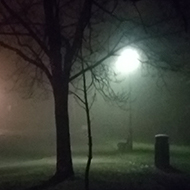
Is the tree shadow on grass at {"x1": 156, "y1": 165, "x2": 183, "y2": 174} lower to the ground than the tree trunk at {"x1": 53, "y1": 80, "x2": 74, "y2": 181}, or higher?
lower

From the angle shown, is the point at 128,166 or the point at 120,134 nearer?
the point at 128,166

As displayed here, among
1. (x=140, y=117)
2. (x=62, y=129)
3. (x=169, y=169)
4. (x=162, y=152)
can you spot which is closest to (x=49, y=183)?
(x=62, y=129)

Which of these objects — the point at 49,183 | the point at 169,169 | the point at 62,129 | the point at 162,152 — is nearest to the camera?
the point at 49,183

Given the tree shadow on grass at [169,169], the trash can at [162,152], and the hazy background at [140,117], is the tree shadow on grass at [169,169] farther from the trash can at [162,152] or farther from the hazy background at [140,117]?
the hazy background at [140,117]

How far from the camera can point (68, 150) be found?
44.0ft

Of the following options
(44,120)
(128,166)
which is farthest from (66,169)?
(44,120)

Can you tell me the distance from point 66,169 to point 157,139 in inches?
174

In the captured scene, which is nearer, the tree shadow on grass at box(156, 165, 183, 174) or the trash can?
the tree shadow on grass at box(156, 165, 183, 174)

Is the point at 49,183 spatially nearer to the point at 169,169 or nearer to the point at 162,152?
the point at 169,169

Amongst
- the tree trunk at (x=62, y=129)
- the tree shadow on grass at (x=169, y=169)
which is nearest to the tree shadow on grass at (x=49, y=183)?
the tree trunk at (x=62, y=129)

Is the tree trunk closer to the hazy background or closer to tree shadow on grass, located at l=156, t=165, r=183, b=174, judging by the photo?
tree shadow on grass, located at l=156, t=165, r=183, b=174

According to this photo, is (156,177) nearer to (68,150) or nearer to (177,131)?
(68,150)

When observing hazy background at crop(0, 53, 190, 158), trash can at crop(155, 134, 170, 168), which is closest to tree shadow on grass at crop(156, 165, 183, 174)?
trash can at crop(155, 134, 170, 168)

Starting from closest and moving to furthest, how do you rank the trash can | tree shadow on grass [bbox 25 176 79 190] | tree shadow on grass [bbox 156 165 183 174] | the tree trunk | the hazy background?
tree shadow on grass [bbox 25 176 79 190] < the tree trunk < tree shadow on grass [bbox 156 165 183 174] < the trash can < the hazy background
